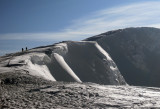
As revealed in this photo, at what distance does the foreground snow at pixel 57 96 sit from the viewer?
33.8ft

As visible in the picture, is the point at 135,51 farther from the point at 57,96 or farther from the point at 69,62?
the point at 57,96

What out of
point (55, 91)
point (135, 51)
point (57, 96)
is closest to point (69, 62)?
point (55, 91)

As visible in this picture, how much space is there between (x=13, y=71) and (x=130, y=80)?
75.2 feet

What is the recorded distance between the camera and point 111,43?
39.4 m

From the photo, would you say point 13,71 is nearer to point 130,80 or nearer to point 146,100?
point 146,100

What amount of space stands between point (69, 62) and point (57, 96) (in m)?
15.1

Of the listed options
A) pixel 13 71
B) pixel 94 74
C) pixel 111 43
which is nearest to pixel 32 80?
pixel 13 71

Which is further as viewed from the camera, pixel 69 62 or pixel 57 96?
pixel 69 62

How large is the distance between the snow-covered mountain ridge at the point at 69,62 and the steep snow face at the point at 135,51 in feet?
22.1

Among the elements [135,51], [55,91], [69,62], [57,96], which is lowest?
[57,96]

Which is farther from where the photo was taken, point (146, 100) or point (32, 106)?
point (146, 100)

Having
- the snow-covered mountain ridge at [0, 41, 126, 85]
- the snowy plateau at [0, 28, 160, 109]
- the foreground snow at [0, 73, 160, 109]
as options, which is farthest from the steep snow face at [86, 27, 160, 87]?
the foreground snow at [0, 73, 160, 109]

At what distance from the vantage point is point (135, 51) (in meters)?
39.8

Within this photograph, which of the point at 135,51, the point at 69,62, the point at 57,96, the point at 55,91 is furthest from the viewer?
the point at 135,51
